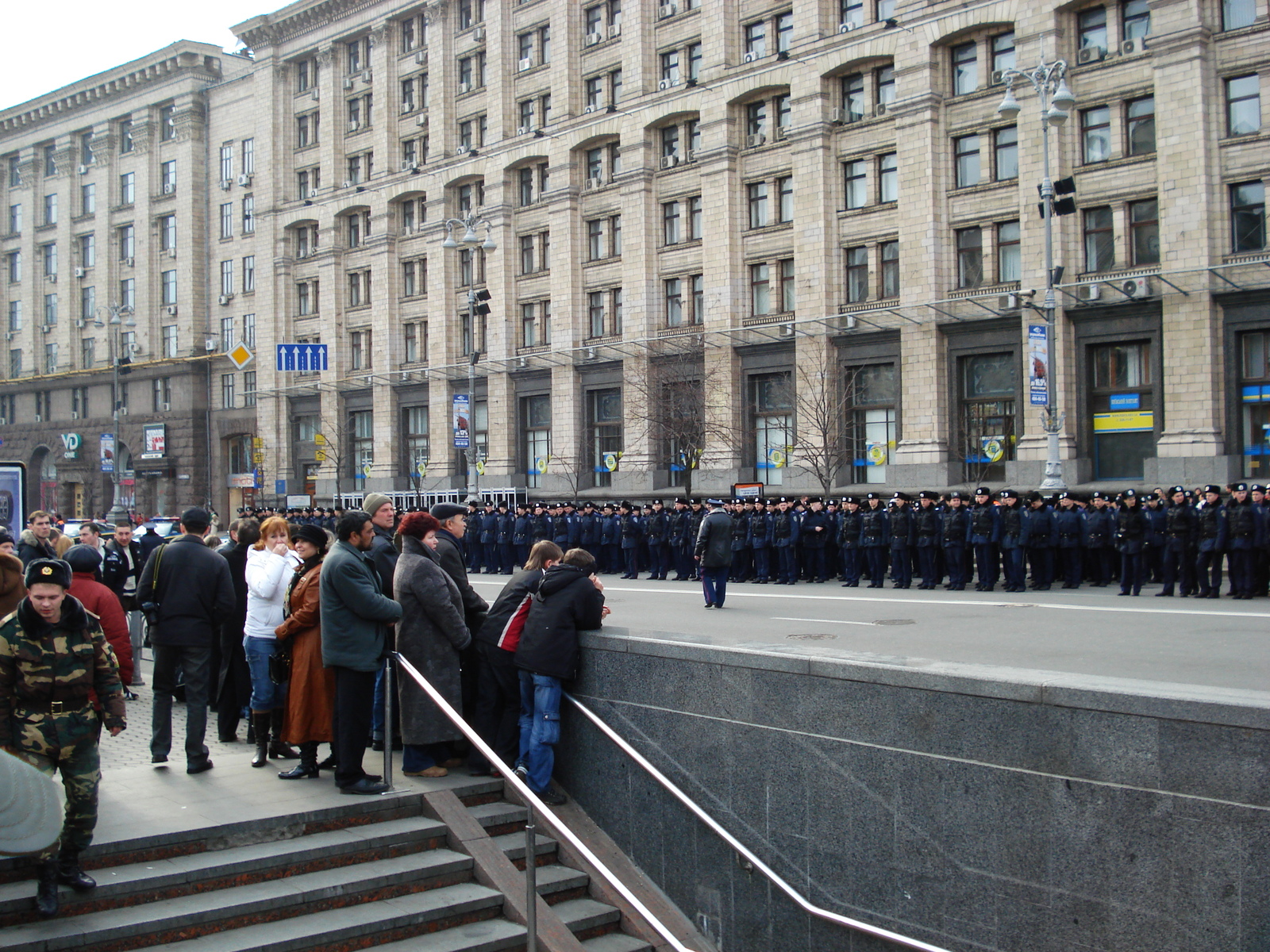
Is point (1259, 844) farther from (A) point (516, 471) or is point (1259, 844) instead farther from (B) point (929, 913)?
(A) point (516, 471)

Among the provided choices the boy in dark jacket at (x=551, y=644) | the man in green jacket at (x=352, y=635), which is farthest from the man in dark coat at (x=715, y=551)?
the man in green jacket at (x=352, y=635)

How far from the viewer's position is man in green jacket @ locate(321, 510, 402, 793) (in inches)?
321

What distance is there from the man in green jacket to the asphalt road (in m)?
2.30

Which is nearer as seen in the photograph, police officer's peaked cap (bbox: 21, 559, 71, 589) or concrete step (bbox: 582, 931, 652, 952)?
police officer's peaked cap (bbox: 21, 559, 71, 589)

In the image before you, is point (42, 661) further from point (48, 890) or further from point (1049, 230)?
point (1049, 230)

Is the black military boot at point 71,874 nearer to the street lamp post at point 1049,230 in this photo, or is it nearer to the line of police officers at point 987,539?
the line of police officers at point 987,539

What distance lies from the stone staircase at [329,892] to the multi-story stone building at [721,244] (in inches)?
873

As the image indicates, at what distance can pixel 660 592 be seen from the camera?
23.4 meters

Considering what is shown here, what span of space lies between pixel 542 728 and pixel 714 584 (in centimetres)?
1049

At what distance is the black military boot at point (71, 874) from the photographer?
659 cm

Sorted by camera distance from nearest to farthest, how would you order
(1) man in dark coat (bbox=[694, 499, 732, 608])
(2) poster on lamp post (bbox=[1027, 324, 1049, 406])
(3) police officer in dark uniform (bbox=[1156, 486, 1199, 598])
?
(1) man in dark coat (bbox=[694, 499, 732, 608]) < (3) police officer in dark uniform (bbox=[1156, 486, 1199, 598]) < (2) poster on lamp post (bbox=[1027, 324, 1049, 406])

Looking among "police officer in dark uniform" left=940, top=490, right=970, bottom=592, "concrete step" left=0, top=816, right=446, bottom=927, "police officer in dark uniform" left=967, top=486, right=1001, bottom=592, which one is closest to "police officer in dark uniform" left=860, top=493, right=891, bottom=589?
"police officer in dark uniform" left=940, top=490, right=970, bottom=592

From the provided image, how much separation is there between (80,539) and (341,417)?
46770mm

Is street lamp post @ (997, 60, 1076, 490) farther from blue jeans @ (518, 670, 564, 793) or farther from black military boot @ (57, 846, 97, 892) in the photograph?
black military boot @ (57, 846, 97, 892)
